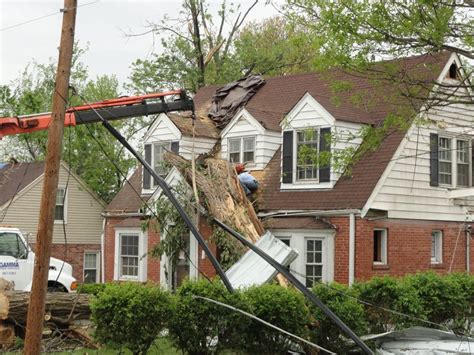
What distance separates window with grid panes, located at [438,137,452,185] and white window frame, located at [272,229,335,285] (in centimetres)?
401

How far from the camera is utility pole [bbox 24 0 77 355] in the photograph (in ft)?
37.7

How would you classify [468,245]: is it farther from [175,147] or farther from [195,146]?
[175,147]

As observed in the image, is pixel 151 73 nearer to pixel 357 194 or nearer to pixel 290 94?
pixel 290 94

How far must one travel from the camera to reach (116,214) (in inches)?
1131

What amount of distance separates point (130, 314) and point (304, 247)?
10.2m

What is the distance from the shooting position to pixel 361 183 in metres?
22.5

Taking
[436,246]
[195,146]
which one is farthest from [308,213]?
[195,146]

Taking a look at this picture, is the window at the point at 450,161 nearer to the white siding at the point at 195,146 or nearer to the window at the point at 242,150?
the window at the point at 242,150

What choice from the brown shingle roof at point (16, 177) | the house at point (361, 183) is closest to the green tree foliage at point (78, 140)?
the brown shingle roof at point (16, 177)

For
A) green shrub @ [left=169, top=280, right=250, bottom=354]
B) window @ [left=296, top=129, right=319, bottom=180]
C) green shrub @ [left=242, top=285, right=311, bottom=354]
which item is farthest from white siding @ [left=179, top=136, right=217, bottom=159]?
green shrub @ [left=169, top=280, right=250, bottom=354]

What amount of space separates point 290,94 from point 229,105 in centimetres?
213

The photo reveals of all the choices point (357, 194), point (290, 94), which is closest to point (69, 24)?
point (357, 194)

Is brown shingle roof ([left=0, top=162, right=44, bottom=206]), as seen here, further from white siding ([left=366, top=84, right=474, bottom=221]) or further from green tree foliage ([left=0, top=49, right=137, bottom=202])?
white siding ([left=366, top=84, right=474, bottom=221])

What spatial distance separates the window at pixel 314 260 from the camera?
22641 mm
